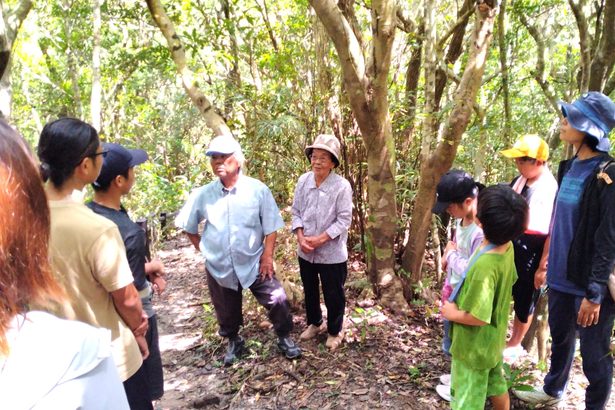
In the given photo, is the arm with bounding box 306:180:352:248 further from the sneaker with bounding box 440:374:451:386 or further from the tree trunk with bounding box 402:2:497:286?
the sneaker with bounding box 440:374:451:386

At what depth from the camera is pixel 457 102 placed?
3416 mm

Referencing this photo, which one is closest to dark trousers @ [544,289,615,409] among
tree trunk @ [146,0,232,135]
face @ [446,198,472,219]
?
face @ [446,198,472,219]

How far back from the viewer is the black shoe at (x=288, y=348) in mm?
3478

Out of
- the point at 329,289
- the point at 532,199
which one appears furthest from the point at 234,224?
the point at 532,199

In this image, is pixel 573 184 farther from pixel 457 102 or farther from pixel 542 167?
pixel 457 102

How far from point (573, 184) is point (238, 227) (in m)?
2.30

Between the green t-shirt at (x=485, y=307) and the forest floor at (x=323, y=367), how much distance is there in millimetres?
869

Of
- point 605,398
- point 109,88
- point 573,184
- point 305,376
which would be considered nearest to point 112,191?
point 305,376

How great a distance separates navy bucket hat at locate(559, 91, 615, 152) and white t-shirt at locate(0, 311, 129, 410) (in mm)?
2622

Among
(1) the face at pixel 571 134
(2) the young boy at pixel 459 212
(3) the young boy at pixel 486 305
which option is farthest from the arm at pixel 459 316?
(1) the face at pixel 571 134

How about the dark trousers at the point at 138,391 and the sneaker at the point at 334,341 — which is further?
the sneaker at the point at 334,341

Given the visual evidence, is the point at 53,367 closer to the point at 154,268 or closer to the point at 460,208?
the point at 154,268

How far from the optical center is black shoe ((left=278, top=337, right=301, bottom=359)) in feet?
11.4

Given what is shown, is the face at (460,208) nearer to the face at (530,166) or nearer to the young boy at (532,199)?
the young boy at (532,199)
